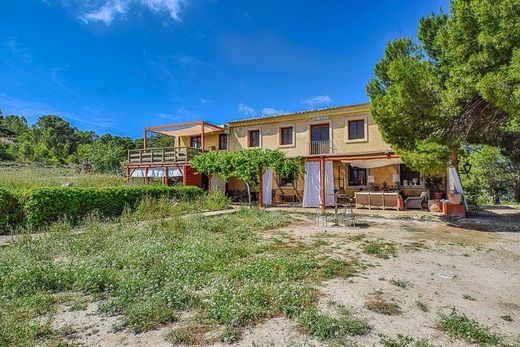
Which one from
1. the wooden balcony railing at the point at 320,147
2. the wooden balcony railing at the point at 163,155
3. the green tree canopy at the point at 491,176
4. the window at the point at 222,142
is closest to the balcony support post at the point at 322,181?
the wooden balcony railing at the point at 320,147

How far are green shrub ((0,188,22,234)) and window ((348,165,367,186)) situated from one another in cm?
1637

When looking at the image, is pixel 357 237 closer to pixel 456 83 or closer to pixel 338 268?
pixel 338 268

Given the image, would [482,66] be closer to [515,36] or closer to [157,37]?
[515,36]

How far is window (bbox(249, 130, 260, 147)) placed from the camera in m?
21.3

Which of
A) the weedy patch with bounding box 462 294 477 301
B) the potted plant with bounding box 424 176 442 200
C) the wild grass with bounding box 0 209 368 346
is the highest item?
the potted plant with bounding box 424 176 442 200

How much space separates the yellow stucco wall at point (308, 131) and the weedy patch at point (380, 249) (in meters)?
10.0

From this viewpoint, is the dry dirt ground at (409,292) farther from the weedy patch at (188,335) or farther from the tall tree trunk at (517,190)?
the tall tree trunk at (517,190)

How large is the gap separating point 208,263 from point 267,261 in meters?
1.04

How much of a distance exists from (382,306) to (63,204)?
31.7ft

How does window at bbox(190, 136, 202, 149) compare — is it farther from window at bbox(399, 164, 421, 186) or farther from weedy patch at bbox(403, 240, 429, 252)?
weedy patch at bbox(403, 240, 429, 252)

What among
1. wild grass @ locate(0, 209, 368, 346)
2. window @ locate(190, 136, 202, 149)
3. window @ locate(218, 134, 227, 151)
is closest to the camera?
wild grass @ locate(0, 209, 368, 346)

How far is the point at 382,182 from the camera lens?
18.3 metres

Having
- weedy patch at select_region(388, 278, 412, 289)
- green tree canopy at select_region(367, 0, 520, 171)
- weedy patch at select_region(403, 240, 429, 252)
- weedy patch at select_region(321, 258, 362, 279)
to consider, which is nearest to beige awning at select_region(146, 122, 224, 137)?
green tree canopy at select_region(367, 0, 520, 171)

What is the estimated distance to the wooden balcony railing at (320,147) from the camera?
1903cm
